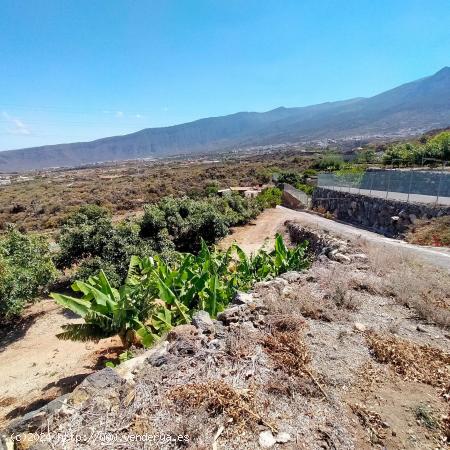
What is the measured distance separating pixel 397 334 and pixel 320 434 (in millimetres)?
2220

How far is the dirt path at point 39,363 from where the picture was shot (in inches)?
211

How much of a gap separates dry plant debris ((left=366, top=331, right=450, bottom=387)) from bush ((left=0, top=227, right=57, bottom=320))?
28.3 feet

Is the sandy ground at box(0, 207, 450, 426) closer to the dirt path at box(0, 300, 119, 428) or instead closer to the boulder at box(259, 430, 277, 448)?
the dirt path at box(0, 300, 119, 428)

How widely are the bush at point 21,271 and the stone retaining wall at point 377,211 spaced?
48.0 ft

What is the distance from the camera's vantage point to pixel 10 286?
27.9ft

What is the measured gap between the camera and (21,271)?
893 centimetres

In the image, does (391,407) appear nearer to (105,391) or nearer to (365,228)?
(105,391)

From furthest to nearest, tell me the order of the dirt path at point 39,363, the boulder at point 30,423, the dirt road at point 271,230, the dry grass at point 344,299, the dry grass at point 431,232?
the dirt road at point 271,230 < the dry grass at point 431,232 < the dirt path at point 39,363 < the dry grass at point 344,299 < the boulder at point 30,423

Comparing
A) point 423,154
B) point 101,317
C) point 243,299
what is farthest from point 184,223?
point 423,154

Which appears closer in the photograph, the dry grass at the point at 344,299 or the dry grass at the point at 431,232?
the dry grass at the point at 344,299

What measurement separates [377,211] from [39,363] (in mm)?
16782

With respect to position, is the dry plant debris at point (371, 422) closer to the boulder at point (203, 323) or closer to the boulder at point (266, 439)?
the boulder at point (266, 439)

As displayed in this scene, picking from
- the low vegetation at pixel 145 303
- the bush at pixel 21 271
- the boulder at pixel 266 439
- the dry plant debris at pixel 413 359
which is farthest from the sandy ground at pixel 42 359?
the dry plant debris at pixel 413 359

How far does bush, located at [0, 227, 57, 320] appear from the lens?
8.43 metres
